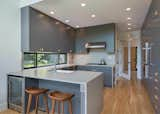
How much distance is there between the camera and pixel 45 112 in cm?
288

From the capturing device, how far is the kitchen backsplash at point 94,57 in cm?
560

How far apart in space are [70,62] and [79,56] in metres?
0.55

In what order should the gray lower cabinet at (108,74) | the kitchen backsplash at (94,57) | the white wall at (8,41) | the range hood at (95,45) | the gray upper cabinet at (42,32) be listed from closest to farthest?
the white wall at (8,41), the gray upper cabinet at (42,32), the gray lower cabinet at (108,74), the range hood at (95,45), the kitchen backsplash at (94,57)

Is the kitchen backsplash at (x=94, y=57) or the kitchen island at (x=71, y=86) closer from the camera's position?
the kitchen island at (x=71, y=86)

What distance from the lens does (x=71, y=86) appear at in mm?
2572

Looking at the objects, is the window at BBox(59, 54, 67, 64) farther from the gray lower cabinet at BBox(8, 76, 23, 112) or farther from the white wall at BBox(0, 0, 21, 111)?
the gray lower cabinet at BBox(8, 76, 23, 112)

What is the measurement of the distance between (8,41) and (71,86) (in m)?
2.05

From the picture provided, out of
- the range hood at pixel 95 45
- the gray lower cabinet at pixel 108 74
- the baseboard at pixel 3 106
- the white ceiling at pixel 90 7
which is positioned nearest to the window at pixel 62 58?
the range hood at pixel 95 45

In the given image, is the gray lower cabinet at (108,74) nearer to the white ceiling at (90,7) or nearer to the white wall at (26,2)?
the white ceiling at (90,7)

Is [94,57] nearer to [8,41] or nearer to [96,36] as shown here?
[96,36]

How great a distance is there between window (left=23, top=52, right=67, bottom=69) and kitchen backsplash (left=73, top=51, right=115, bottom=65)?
3.08ft

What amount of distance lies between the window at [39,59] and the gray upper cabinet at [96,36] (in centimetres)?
110

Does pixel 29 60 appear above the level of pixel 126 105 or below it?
above

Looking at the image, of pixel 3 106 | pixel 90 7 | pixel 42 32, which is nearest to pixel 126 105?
pixel 90 7
